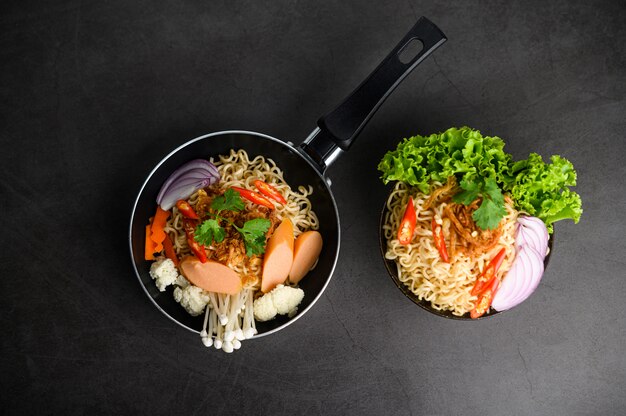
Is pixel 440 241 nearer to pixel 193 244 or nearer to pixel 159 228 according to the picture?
pixel 193 244

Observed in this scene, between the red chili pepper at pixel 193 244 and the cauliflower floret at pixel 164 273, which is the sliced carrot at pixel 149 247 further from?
the red chili pepper at pixel 193 244

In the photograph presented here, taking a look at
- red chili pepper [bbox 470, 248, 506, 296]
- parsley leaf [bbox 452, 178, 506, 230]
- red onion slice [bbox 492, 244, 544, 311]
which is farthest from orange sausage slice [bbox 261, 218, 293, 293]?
red onion slice [bbox 492, 244, 544, 311]

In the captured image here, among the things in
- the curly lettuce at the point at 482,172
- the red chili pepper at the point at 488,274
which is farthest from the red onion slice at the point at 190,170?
the red chili pepper at the point at 488,274

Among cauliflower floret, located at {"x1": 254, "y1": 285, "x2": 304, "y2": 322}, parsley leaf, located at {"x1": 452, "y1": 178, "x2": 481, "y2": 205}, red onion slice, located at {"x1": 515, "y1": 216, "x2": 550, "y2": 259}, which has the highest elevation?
cauliflower floret, located at {"x1": 254, "y1": 285, "x2": 304, "y2": 322}

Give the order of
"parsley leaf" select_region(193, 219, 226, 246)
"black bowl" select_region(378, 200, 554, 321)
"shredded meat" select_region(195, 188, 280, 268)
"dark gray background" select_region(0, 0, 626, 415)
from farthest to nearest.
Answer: "dark gray background" select_region(0, 0, 626, 415), "black bowl" select_region(378, 200, 554, 321), "shredded meat" select_region(195, 188, 280, 268), "parsley leaf" select_region(193, 219, 226, 246)

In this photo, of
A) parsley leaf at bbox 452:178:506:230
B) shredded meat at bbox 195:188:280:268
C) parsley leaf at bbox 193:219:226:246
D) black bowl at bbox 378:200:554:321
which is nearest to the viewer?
parsley leaf at bbox 452:178:506:230

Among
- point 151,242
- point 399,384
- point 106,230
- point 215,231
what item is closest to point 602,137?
point 399,384

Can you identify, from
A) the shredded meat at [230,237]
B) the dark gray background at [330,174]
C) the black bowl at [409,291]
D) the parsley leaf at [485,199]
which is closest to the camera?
the parsley leaf at [485,199]

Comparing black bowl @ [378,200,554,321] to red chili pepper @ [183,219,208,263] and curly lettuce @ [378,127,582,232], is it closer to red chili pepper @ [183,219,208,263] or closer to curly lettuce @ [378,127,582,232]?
curly lettuce @ [378,127,582,232]
